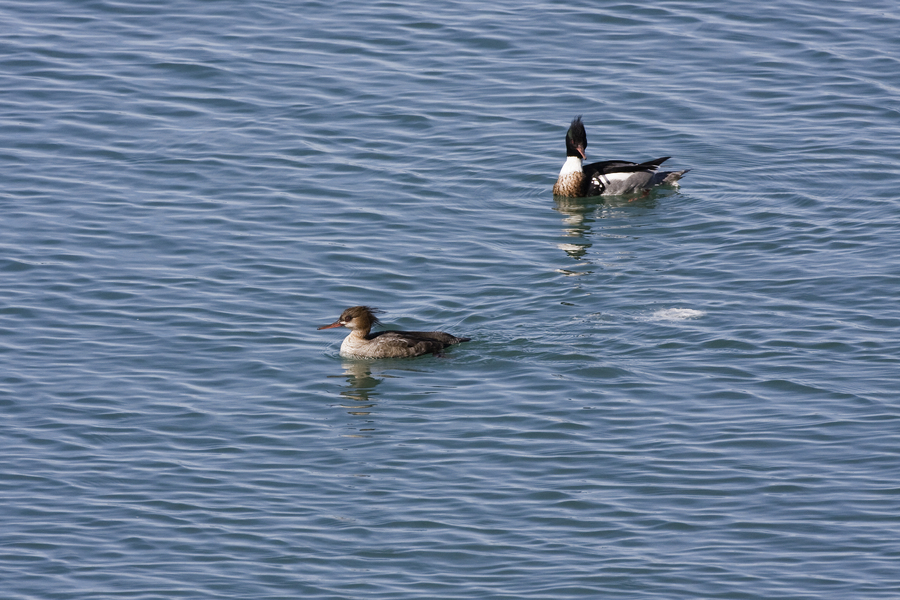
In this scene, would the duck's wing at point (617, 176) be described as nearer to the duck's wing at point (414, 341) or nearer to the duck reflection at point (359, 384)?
the duck's wing at point (414, 341)

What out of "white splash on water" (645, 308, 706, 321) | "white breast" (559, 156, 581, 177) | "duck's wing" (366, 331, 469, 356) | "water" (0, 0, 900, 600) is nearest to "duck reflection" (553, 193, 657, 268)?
"water" (0, 0, 900, 600)

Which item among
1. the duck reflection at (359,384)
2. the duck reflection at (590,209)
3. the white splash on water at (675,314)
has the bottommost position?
the duck reflection at (359,384)

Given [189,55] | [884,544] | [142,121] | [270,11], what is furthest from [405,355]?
[270,11]

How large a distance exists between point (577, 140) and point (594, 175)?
0.53 meters

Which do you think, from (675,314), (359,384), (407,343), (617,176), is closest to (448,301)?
(407,343)

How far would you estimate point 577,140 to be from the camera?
18844 mm

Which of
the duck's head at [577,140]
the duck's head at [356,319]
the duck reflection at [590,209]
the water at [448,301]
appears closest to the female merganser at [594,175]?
the duck's head at [577,140]

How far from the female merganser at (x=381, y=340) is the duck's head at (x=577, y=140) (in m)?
5.33

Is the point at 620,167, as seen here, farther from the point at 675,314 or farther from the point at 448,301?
the point at 448,301

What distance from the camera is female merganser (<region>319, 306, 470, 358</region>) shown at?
14.1 meters

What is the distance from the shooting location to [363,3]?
25.1 m

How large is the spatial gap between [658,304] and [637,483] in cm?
395

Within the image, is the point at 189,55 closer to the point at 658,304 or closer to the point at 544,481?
the point at 658,304

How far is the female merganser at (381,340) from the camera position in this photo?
1409 centimetres
